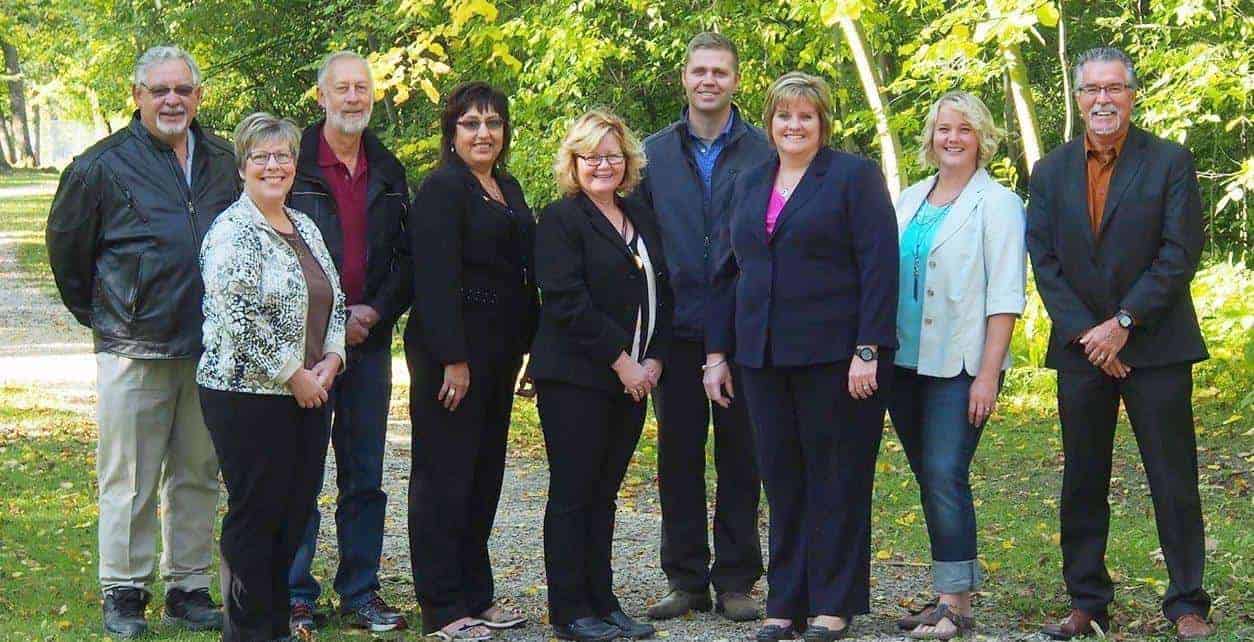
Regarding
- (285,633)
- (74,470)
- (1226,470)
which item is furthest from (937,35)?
(285,633)

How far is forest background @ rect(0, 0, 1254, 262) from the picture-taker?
11367 millimetres

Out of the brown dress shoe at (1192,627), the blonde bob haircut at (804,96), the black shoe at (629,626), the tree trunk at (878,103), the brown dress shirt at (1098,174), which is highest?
the tree trunk at (878,103)

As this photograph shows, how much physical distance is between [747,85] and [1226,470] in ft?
22.7

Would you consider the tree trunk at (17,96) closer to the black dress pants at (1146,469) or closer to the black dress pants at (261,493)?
the black dress pants at (261,493)

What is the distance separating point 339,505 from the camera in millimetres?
6141

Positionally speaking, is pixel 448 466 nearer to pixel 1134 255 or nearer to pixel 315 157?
pixel 315 157

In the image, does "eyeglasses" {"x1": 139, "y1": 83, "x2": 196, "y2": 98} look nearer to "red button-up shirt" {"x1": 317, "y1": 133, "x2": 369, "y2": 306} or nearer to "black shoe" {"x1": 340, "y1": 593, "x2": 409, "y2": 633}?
"red button-up shirt" {"x1": 317, "y1": 133, "x2": 369, "y2": 306}

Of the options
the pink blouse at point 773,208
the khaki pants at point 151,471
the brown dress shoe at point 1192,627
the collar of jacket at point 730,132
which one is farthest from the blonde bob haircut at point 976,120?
the khaki pants at point 151,471

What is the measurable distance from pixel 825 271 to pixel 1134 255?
3.76ft

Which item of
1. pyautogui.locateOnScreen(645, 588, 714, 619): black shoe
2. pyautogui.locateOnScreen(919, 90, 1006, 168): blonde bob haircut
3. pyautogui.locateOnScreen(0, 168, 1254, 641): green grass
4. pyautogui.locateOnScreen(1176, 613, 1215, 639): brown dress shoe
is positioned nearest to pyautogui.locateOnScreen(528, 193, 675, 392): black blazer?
pyautogui.locateOnScreen(645, 588, 714, 619): black shoe

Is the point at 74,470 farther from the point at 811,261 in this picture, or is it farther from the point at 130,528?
the point at 811,261

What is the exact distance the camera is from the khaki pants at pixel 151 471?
5.85 m

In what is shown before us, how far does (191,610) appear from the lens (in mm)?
A: 5992

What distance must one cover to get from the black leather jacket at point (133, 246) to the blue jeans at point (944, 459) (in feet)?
9.20
